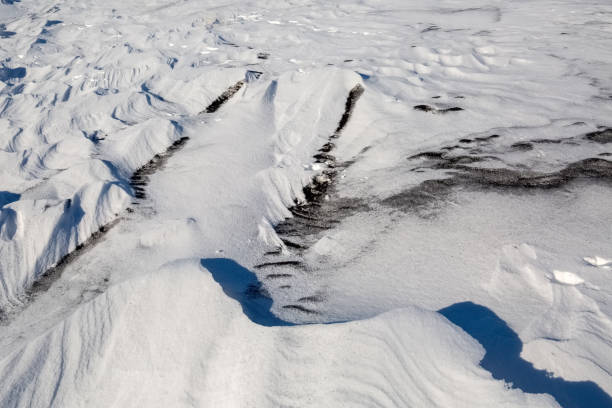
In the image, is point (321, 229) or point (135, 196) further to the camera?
point (135, 196)

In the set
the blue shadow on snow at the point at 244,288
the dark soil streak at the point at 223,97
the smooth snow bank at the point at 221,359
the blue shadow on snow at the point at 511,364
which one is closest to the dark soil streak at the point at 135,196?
the dark soil streak at the point at 223,97

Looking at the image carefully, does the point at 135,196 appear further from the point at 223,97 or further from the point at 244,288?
the point at 223,97

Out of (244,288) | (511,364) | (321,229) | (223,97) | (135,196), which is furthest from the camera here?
(223,97)

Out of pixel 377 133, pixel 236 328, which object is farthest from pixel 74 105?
pixel 236 328

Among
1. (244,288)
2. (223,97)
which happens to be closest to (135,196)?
(244,288)

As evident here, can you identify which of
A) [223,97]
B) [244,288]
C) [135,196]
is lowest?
[244,288]

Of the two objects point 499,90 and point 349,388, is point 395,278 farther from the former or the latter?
point 499,90

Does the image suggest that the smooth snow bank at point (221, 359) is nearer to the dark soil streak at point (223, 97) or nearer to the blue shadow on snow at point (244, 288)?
the blue shadow on snow at point (244, 288)

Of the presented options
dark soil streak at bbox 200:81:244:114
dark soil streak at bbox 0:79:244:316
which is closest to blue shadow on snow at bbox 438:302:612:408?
dark soil streak at bbox 0:79:244:316
